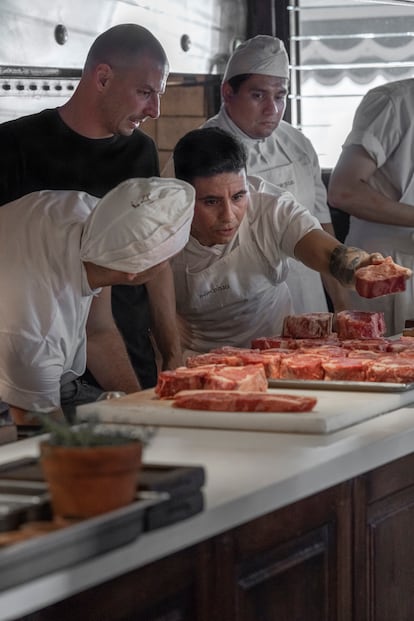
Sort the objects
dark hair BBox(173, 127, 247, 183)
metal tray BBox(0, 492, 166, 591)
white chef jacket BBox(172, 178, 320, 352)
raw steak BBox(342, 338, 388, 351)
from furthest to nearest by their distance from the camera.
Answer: white chef jacket BBox(172, 178, 320, 352) → dark hair BBox(173, 127, 247, 183) → raw steak BBox(342, 338, 388, 351) → metal tray BBox(0, 492, 166, 591)

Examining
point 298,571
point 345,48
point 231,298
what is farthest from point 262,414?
point 345,48

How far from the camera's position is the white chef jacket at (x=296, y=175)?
211 inches

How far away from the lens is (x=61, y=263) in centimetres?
339

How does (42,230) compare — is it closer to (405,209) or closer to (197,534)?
(197,534)

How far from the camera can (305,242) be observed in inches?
169

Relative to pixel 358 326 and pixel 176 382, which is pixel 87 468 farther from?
pixel 358 326

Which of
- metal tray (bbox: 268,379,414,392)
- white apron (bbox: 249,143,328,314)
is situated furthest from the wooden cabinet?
white apron (bbox: 249,143,328,314)

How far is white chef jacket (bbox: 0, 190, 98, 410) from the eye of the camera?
334 centimetres

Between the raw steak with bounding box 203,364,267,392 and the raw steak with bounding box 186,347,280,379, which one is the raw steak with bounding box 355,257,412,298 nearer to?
the raw steak with bounding box 186,347,280,379

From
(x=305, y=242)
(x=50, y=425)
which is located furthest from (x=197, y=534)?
(x=305, y=242)

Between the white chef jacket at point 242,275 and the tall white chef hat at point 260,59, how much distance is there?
31.8 inches

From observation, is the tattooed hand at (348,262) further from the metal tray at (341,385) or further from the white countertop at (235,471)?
the white countertop at (235,471)

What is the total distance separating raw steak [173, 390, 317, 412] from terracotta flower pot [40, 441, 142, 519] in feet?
3.31

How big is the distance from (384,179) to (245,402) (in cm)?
271
